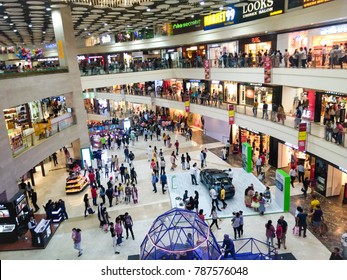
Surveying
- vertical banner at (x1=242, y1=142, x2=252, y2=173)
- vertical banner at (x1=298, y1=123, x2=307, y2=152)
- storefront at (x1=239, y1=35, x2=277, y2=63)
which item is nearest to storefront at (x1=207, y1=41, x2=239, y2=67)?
storefront at (x1=239, y1=35, x2=277, y2=63)

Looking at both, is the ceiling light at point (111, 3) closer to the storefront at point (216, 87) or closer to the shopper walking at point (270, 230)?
the storefront at point (216, 87)

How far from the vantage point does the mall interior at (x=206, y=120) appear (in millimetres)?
14367

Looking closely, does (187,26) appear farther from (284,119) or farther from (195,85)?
(284,119)

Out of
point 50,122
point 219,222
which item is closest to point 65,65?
point 50,122

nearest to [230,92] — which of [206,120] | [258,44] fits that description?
[206,120]

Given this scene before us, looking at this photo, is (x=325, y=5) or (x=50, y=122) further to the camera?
(x=50, y=122)

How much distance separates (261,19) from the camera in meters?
21.2

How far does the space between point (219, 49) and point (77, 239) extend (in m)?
23.2

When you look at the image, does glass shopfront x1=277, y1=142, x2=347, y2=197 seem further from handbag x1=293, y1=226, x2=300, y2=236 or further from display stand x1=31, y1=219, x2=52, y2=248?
display stand x1=31, y1=219, x2=52, y2=248

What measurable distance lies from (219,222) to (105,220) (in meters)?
5.32

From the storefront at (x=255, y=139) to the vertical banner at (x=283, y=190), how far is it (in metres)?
7.42

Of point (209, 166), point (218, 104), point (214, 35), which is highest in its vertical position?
point (214, 35)

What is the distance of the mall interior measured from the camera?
14.4m

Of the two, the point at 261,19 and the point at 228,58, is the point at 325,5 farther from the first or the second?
the point at 228,58
